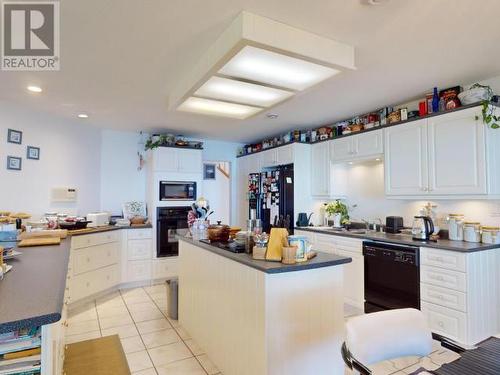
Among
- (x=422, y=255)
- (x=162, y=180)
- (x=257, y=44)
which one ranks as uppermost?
(x=257, y=44)

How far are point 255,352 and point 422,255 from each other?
201cm

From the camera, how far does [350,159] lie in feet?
13.5

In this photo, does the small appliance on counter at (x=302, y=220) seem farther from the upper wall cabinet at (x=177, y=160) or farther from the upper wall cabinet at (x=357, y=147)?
the upper wall cabinet at (x=177, y=160)

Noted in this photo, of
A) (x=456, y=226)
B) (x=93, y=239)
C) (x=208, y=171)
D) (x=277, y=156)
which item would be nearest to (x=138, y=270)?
(x=93, y=239)

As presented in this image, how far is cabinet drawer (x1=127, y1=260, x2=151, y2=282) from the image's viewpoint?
455cm

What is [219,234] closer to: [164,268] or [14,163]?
[164,268]

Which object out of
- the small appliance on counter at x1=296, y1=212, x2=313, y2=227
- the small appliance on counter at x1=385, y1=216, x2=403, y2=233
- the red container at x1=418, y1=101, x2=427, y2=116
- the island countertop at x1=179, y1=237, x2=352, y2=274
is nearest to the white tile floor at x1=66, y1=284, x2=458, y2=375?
the island countertop at x1=179, y1=237, x2=352, y2=274

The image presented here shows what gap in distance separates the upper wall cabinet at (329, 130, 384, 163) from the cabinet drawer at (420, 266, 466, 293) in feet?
5.00

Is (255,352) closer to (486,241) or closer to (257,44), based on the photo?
(257,44)

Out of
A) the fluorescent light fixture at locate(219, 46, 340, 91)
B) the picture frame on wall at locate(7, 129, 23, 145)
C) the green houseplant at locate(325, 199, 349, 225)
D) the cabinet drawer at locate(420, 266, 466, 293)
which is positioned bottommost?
the cabinet drawer at locate(420, 266, 466, 293)

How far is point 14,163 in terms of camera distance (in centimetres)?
367

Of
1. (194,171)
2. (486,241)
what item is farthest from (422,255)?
(194,171)

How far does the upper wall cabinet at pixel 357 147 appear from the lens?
3.74m

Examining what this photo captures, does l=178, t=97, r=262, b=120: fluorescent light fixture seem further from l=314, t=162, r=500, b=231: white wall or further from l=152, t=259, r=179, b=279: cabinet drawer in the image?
l=152, t=259, r=179, b=279: cabinet drawer
